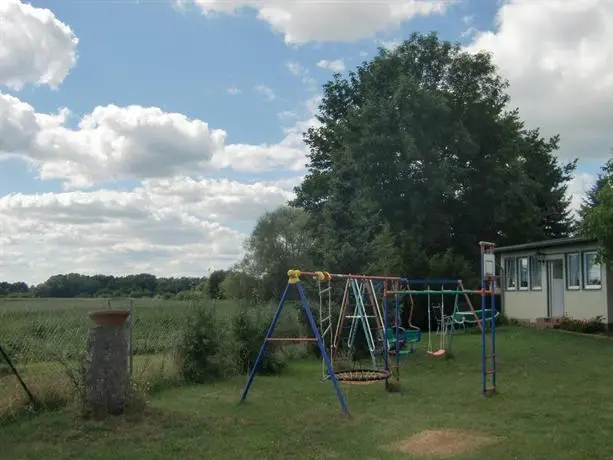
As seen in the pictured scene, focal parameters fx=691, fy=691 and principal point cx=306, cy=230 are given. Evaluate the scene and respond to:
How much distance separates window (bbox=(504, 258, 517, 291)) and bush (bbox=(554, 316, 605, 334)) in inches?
185

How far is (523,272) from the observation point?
1050 inches

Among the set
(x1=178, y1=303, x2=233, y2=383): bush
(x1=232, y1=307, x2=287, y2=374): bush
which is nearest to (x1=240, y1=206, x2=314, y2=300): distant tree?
(x1=232, y1=307, x2=287, y2=374): bush

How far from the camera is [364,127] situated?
32.8 m

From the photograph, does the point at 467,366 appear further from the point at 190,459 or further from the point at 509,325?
the point at 509,325

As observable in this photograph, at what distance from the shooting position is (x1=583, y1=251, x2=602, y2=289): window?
2197 centimetres

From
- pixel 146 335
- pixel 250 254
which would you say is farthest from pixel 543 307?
pixel 250 254

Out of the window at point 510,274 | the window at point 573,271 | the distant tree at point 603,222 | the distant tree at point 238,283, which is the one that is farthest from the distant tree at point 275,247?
the distant tree at point 603,222

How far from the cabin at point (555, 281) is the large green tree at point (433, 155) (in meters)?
4.49

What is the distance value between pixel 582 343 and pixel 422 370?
6.13 meters

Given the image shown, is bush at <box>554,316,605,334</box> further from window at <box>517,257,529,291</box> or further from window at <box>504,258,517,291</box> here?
window at <box>504,258,517,291</box>

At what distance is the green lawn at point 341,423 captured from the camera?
7340 mm

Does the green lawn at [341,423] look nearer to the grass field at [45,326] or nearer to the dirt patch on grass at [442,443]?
the dirt patch on grass at [442,443]

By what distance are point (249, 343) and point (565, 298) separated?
13.5 metres

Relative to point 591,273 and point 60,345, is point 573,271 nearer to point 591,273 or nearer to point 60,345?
point 591,273
